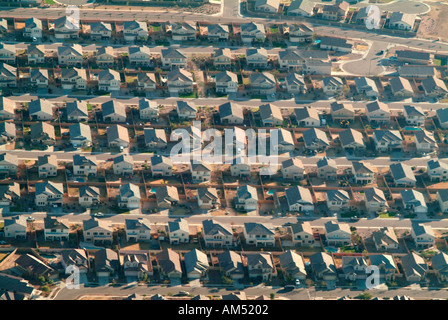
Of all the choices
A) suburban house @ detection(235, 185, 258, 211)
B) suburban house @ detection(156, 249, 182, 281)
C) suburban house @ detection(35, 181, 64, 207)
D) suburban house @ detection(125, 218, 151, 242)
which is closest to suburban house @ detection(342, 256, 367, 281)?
suburban house @ detection(235, 185, 258, 211)

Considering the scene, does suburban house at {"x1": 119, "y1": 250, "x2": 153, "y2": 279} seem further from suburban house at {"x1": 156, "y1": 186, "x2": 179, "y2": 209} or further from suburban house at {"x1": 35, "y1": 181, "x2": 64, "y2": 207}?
suburban house at {"x1": 35, "y1": 181, "x2": 64, "y2": 207}

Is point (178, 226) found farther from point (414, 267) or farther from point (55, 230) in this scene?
point (414, 267)

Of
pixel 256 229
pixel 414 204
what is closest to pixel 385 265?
pixel 414 204

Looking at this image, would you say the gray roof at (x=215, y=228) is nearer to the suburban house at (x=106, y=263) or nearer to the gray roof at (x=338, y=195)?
the suburban house at (x=106, y=263)

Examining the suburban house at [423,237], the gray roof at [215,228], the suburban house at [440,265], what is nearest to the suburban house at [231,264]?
the gray roof at [215,228]

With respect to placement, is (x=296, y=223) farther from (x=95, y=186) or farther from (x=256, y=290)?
(x=95, y=186)

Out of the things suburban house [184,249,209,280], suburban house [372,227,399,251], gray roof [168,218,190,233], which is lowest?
suburban house [184,249,209,280]

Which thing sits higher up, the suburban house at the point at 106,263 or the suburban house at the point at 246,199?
the suburban house at the point at 246,199
